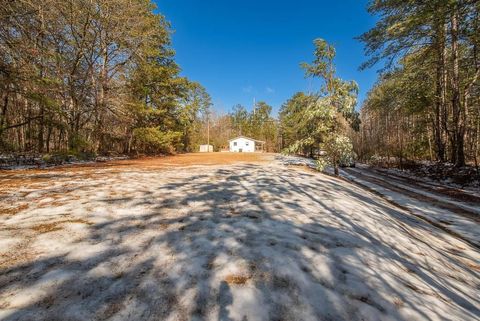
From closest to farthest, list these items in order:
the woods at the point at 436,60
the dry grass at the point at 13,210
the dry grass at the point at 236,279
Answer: the dry grass at the point at 236,279
the dry grass at the point at 13,210
the woods at the point at 436,60

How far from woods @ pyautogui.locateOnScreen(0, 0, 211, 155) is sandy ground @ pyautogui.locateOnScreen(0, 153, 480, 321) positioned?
477cm

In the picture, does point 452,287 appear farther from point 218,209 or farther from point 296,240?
point 218,209

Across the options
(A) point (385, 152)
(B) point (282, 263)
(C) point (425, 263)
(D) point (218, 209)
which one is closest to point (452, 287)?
(C) point (425, 263)

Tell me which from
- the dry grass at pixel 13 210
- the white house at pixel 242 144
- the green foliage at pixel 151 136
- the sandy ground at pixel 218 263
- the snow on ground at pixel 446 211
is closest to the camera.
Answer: the sandy ground at pixel 218 263

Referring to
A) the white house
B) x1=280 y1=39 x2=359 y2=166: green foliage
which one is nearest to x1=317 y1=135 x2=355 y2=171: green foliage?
x1=280 y1=39 x2=359 y2=166: green foliage

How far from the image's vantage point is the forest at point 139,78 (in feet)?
22.3

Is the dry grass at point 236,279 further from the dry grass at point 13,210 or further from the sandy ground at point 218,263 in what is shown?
the dry grass at point 13,210

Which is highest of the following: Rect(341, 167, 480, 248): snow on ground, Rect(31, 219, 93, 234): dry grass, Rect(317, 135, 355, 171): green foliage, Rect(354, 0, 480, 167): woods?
Rect(354, 0, 480, 167): woods

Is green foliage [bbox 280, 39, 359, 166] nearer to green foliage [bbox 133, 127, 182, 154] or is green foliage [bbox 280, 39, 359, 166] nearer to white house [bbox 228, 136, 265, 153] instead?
green foliage [bbox 133, 127, 182, 154]

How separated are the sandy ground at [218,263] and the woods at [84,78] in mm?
4774

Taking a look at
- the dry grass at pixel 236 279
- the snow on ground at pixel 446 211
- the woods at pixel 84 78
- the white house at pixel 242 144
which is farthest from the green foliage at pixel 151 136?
the white house at pixel 242 144

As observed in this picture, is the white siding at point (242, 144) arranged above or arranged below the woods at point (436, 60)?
below

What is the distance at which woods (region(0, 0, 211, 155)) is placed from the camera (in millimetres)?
6377

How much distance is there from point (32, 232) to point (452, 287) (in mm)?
4664
